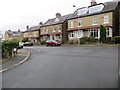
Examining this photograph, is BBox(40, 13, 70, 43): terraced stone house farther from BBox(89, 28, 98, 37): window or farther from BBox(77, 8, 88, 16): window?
BBox(89, 28, 98, 37): window

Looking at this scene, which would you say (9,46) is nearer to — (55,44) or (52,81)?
(52,81)

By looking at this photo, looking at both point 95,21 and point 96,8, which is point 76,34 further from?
point 96,8

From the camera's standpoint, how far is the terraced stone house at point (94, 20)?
29717 millimetres

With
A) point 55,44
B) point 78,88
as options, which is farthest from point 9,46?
point 55,44

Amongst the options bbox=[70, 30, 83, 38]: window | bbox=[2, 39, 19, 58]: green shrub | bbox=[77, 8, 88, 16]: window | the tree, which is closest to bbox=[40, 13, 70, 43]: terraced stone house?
bbox=[70, 30, 83, 38]: window

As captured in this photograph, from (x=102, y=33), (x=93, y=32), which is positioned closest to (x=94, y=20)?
(x=93, y=32)

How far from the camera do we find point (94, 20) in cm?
3291

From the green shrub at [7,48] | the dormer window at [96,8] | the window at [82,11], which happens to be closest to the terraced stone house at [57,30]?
the window at [82,11]

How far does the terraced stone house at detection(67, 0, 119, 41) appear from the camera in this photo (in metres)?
29.7

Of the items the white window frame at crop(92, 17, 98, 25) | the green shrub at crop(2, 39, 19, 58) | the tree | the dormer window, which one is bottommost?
the green shrub at crop(2, 39, 19, 58)

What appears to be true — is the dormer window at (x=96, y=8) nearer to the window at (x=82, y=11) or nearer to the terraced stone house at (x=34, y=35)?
the window at (x=82, y=11)

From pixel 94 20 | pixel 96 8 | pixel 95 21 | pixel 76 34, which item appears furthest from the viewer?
pixel 76 34

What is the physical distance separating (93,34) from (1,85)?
28.9 meters

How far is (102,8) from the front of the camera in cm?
3238
